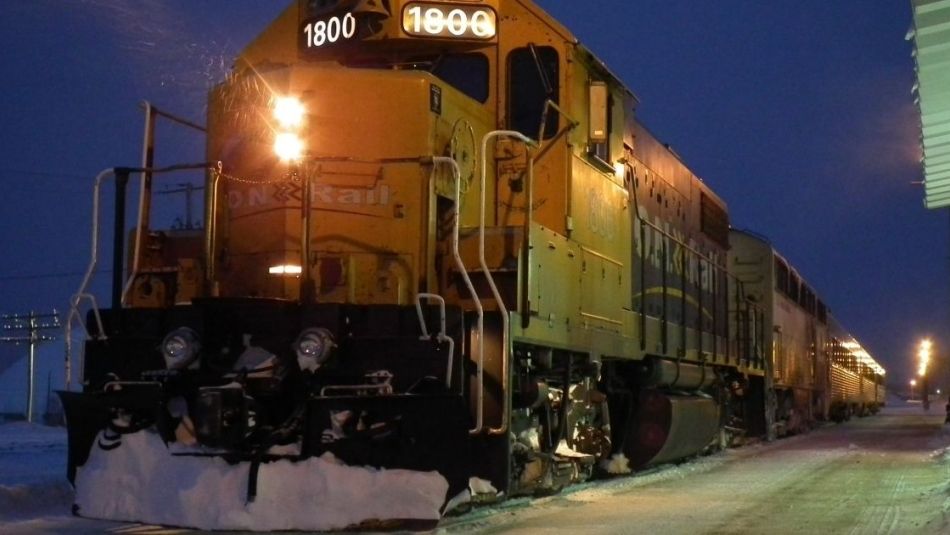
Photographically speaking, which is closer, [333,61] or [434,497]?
[434,497]

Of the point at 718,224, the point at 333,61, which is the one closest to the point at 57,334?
the point at 718,224

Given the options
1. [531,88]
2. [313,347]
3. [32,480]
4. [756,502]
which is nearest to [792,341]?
[756,502]

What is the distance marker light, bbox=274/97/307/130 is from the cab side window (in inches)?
77.0

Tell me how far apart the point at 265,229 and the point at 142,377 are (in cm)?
134

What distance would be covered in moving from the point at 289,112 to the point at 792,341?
17907mm

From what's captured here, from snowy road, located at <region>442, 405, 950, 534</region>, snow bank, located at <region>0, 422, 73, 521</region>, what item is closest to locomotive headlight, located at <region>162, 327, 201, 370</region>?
snowy road, located at <region>442, 405, 950, 534</region>

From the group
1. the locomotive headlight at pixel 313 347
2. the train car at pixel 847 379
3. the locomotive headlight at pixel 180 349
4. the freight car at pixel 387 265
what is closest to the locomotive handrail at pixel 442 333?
the freight car at pixel 387 265

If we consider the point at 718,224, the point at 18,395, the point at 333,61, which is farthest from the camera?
the point at 18,395

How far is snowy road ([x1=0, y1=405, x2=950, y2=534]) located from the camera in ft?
25.8

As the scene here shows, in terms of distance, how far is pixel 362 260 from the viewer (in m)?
7.55

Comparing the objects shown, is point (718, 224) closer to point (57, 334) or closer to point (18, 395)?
point (57, 334)

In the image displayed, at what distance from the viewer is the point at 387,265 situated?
7.52 metres

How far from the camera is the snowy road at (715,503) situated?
309 inches

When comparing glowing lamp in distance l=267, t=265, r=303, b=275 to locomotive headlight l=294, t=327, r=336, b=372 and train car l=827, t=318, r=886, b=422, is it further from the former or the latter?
train car l=827, t=318, r=886, b=422
